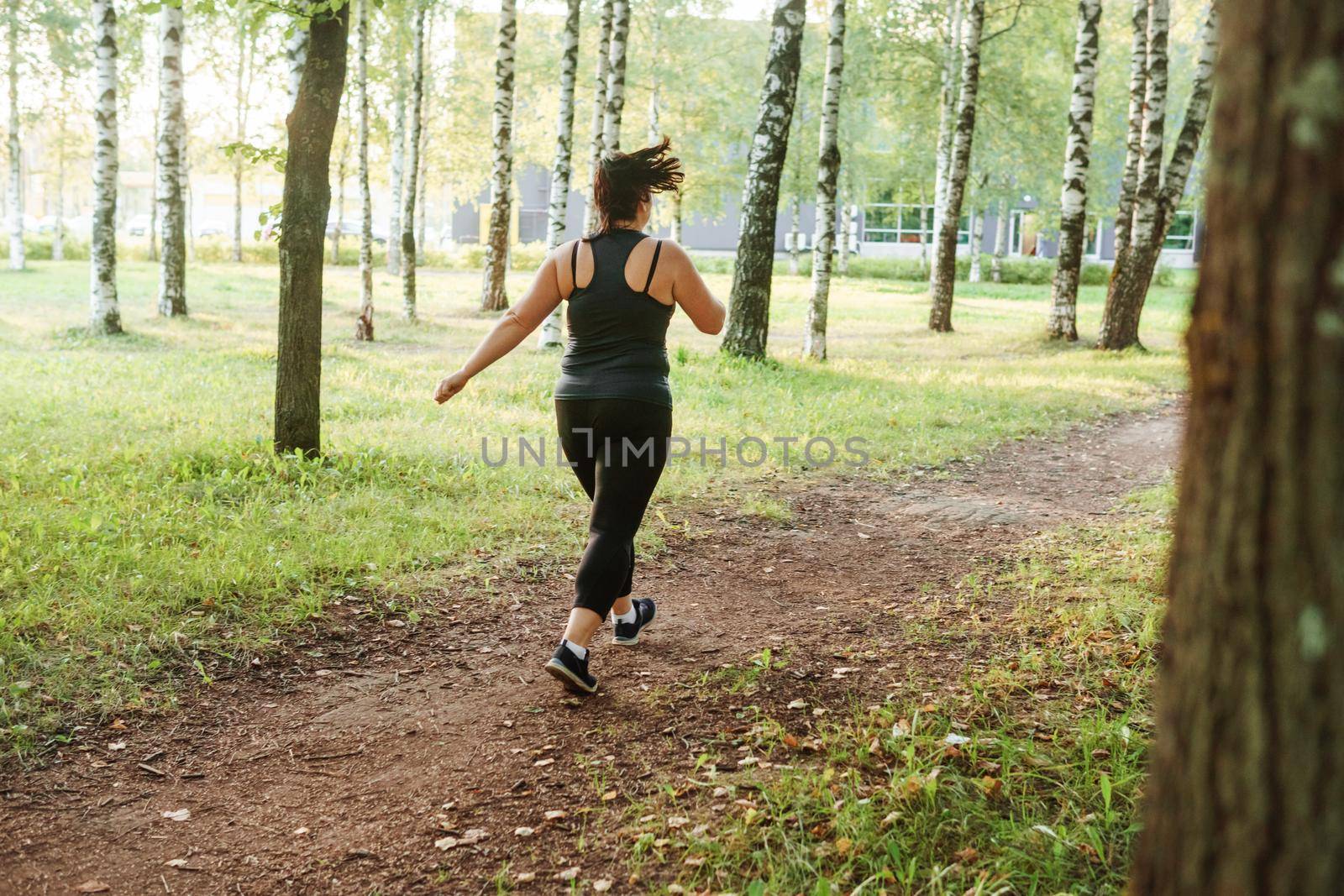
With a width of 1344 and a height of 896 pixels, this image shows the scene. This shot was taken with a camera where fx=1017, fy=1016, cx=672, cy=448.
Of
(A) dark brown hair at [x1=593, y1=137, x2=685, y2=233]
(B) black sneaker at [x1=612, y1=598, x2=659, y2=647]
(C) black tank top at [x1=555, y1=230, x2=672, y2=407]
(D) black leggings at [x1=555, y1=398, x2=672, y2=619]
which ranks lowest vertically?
(B) black sneaker at [x1=612, y1=598, x2=659, y2=647]

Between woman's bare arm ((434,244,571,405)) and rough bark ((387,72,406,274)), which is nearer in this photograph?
woman's bare arm ((434,244,571,405))

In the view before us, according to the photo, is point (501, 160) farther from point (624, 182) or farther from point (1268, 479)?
point (1268, 479)

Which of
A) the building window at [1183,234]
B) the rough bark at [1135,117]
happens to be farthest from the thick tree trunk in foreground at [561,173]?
the building window at [1183,234]

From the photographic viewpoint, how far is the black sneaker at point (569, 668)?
4.67 metres

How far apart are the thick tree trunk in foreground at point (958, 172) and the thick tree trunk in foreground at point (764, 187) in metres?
7.08

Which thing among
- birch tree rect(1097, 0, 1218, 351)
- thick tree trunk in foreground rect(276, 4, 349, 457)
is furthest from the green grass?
birch tree rect(1097, 0, 1218, 351)

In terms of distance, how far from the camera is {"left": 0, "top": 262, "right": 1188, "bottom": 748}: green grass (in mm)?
5371

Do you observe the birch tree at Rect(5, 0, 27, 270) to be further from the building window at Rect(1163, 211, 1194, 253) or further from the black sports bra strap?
the building window at Rect(1163, 211, 1194, 253)

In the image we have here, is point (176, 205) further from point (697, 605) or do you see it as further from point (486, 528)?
point (697, 605)

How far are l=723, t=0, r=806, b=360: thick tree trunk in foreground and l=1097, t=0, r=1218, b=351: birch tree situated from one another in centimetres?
724

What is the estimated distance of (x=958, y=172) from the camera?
20438mm

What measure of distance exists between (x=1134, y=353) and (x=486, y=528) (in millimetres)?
14805

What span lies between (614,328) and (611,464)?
0.63m

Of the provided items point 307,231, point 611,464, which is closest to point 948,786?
point 611,464
